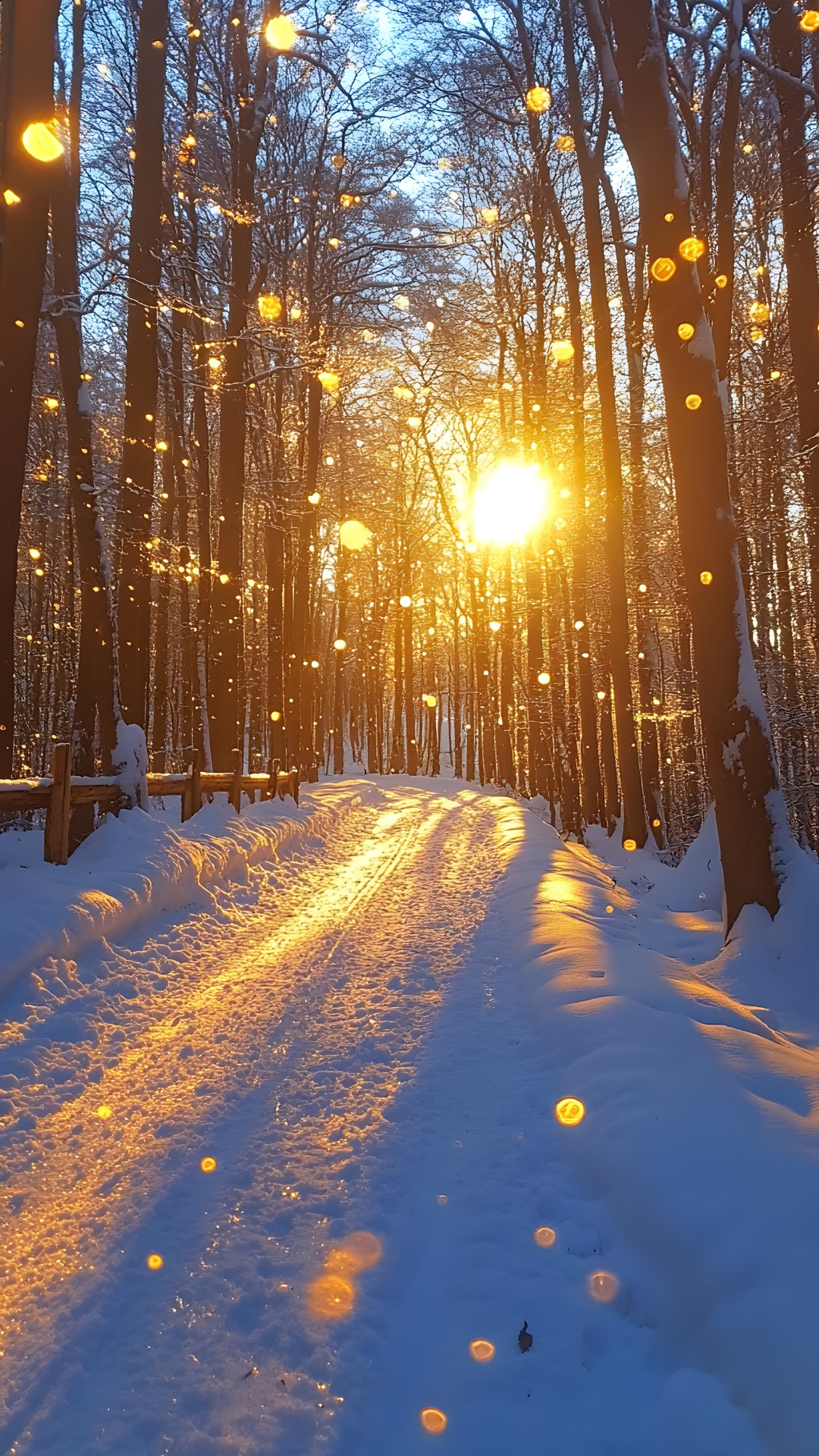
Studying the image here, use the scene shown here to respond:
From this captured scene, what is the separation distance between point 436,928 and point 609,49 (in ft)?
39.3

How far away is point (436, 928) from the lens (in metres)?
7.52

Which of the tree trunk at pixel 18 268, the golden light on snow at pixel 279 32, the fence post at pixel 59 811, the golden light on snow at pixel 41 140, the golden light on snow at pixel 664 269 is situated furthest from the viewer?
the golden light on snow at pixel 279 32

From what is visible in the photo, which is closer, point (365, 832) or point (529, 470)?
point (365, 832)

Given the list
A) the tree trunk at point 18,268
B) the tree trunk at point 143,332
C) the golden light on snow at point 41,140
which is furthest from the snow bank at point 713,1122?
the golden light on snow at point 41,140

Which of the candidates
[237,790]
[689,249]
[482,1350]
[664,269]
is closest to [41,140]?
[664,269]

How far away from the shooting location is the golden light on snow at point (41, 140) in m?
8.55

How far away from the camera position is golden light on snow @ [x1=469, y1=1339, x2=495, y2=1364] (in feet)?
7.74

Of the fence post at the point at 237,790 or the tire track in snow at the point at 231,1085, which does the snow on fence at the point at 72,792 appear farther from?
the tire track in snow at the point at 231,1085

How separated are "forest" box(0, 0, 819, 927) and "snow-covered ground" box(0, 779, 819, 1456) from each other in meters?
3.22

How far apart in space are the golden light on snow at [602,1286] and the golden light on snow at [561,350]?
2042cm

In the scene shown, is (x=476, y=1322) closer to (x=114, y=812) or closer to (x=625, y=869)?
(x=114, y=812)

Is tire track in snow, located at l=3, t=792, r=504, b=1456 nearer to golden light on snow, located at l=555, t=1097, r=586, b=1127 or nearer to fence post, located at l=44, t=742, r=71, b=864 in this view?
golden light on snow, located at l=555, t=1097, r=586, b=1127

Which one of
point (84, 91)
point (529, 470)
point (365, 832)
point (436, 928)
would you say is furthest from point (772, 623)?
point (84, 91)

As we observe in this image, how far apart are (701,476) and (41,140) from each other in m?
8.25
